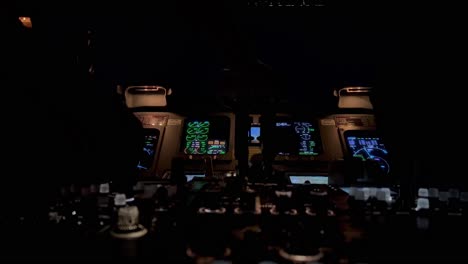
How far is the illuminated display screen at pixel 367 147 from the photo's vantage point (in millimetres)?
3394

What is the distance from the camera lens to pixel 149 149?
3.50m

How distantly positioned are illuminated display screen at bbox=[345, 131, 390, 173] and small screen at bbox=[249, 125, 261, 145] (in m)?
1.04

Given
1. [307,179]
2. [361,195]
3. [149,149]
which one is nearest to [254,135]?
[307,179]

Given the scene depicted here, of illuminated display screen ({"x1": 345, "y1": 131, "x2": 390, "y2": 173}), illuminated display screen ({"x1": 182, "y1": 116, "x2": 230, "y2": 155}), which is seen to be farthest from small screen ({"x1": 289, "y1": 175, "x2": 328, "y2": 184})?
illuminated display screen ({"x1": 182, "y1": 116, "x2": 230, "y2": 155})

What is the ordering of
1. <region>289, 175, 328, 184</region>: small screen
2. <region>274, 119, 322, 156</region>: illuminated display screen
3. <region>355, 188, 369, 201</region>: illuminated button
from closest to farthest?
<region>355, 188, 369, 201</region>: illuminated button → <region>289, 175, 328, 184</region>: small screen → <region>274, 119, 322, 156</region>: illuminated display screen

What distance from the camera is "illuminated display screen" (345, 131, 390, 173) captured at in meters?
3.39

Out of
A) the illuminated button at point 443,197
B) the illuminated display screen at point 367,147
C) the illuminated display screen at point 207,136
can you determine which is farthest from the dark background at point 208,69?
the illuminated display screen at point 367,147

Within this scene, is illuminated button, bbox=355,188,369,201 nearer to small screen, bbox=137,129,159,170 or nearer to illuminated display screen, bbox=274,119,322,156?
illuminated display screen, bbox=274,119,322,156

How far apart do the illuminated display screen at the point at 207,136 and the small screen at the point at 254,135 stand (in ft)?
0.96

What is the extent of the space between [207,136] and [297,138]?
3.49 ft

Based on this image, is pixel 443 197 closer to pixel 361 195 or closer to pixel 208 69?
pixel 361 195

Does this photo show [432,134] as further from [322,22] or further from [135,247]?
[135,247]

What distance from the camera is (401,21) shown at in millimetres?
2428

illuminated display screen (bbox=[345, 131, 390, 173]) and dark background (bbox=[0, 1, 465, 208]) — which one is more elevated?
dark background (bbox=[0, 1, 465, 208])
